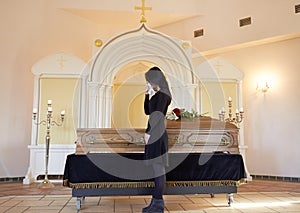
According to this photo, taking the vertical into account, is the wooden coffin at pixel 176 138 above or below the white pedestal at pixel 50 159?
above

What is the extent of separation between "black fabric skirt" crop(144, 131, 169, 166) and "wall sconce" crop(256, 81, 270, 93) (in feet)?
11.4

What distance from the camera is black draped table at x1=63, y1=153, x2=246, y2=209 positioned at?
2680 mm

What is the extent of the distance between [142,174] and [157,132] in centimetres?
47

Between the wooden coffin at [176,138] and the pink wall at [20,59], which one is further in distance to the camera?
the pink wall at [20,59]

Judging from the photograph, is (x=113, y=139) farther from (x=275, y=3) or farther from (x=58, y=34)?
(x=275, y=3)

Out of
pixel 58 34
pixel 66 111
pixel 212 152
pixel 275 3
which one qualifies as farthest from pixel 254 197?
pixel 58 34

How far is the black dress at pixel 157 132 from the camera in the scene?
2469 millimetres

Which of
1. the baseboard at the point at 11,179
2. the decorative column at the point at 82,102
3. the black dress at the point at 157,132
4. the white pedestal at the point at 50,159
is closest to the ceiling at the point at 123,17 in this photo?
the decorative column at the point at 82,102

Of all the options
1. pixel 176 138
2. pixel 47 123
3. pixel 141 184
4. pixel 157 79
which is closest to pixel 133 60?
pixel 47 123

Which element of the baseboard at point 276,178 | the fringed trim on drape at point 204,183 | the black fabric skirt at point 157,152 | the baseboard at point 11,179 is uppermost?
the black fabric skirt at point 157,152

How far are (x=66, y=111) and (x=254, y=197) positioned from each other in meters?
2.96

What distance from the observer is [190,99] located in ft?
15.9

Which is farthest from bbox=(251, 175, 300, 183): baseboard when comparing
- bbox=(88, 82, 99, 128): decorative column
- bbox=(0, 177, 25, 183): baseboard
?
bbox=(0, 177, 25, 183): baseboard

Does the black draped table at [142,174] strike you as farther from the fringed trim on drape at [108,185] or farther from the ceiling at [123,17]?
the ceiling at [123,17]
